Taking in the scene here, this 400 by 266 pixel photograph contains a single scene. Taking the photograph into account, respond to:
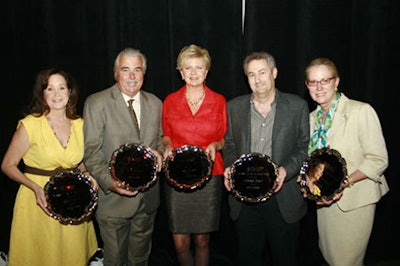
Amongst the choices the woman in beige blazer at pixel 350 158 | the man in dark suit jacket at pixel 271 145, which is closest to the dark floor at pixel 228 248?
the man in dark suit jacket at pixel 271 145

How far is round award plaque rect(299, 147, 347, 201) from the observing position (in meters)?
2.42

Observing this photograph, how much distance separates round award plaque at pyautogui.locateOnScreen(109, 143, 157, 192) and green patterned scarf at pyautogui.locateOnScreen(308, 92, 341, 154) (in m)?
1.02

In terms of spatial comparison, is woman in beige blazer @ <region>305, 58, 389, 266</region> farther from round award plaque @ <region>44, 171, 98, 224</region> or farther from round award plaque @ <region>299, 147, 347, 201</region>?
round award plaque @ <region>44, 171, 98, 224</region>

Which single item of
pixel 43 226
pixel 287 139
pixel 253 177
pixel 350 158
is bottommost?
pixel 43 226

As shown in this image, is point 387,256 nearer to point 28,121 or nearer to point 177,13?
point 177,13

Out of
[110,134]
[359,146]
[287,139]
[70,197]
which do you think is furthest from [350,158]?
[70,197]

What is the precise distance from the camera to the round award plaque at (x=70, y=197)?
2.47 m

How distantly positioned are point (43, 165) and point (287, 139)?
154 cm

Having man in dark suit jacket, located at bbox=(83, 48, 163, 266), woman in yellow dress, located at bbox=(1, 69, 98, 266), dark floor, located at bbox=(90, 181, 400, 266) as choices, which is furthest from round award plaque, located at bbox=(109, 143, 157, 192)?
dark floor, located at bbox=(90, 181, 400, 266)

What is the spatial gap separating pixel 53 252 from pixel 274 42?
7.59 ft

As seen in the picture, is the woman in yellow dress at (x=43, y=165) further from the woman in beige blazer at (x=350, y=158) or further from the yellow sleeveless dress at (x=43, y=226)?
the woman in beige blazer at (x=350, y=158)

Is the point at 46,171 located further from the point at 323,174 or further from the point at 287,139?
the point at 323,174

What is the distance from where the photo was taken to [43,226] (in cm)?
257

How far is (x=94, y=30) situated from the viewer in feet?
11.3
